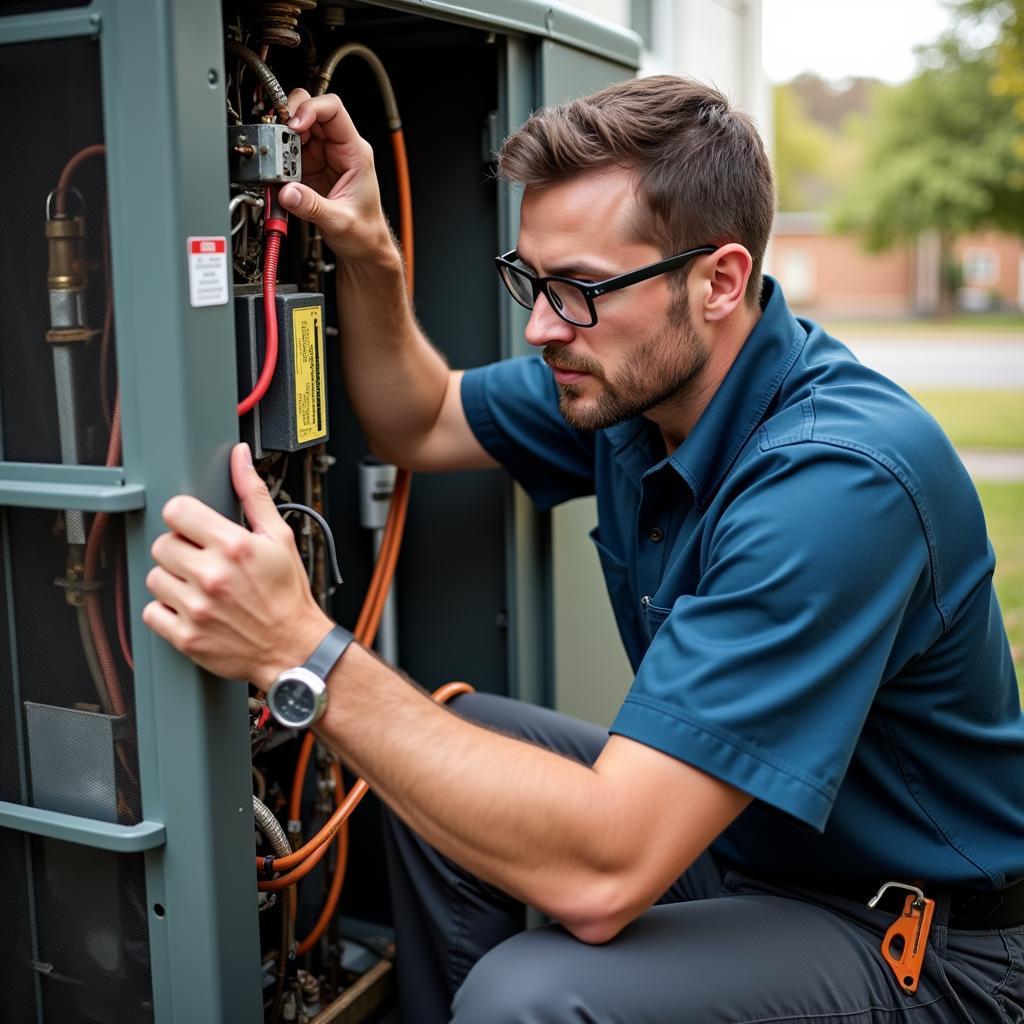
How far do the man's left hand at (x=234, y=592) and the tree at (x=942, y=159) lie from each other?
27003mm

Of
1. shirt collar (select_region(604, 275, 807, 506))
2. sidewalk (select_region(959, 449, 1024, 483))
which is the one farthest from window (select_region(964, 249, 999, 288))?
shirt collar (select_region(604, 275, 807, 506))

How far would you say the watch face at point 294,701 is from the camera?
1.38 meters

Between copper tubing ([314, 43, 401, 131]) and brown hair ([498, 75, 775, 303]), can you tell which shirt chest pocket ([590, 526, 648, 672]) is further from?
copper tubing ([314, 43, 401, 131])

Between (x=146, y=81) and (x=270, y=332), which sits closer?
(x=146, y=81)

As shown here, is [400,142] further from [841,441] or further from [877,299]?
[877,299]

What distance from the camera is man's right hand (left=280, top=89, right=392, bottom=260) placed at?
1.69 meters

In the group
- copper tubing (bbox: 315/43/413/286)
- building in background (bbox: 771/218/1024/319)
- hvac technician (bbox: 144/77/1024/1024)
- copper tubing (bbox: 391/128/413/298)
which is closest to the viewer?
hvac technician (bbox: 144/77/1024/1024)

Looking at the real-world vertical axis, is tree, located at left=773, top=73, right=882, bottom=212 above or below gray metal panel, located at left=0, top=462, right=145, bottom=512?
above

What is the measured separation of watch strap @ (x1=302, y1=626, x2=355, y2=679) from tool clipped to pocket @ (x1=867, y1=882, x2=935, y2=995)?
80 cm

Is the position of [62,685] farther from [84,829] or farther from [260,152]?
[260,152]

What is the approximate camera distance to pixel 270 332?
1520 mm

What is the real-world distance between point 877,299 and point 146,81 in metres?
40.3

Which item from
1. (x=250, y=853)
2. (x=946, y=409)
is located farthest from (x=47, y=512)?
(x=946, y=409)

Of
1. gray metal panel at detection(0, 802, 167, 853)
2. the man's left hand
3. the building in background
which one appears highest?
the building in background
